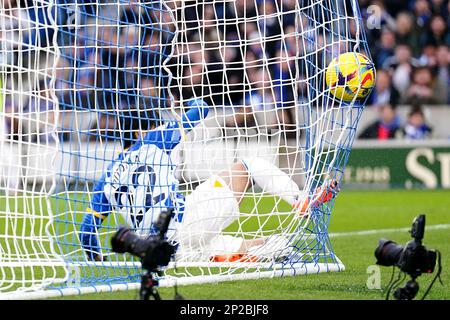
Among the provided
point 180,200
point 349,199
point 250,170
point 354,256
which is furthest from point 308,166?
point 349,199

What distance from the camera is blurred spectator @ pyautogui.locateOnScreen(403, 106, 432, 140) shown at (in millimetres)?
16859

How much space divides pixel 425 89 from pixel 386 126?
5.02 feet

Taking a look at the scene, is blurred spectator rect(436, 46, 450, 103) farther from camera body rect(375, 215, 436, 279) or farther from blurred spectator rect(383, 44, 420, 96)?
camera body rect(375, 215, 436, 279)

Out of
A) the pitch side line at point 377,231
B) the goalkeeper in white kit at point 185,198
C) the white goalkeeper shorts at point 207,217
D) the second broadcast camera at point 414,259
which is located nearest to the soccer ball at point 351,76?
the goalkeeper in white kit at point 185,198

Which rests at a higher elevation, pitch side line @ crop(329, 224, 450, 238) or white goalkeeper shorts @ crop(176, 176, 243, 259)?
white goalkeeper shorts @ crop(176, 176, 243, 259)

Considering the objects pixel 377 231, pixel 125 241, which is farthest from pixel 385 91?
pixel 125 241

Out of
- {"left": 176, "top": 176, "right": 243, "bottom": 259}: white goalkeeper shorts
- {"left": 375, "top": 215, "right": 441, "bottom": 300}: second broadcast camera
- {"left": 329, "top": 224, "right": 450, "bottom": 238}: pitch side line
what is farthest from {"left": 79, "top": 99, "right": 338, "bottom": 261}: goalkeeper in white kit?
{"left": 329, "top": 224, "right": 450, "bottom": 238}: pitch side line

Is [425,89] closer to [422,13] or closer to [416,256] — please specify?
[422,13]

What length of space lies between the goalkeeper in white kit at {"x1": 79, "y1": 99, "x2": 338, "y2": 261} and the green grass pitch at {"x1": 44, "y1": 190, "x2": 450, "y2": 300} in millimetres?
535

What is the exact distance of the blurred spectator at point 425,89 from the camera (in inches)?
706

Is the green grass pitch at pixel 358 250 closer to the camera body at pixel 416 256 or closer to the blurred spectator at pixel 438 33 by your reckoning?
the camera body at pixel 416 256

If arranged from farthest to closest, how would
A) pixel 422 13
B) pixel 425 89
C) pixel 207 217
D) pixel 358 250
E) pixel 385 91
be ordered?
pixel 422 13 → pixel 425 89 → pixel 385 91 → pixel 358 250 → pixel 207 217

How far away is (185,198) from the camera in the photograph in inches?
263
